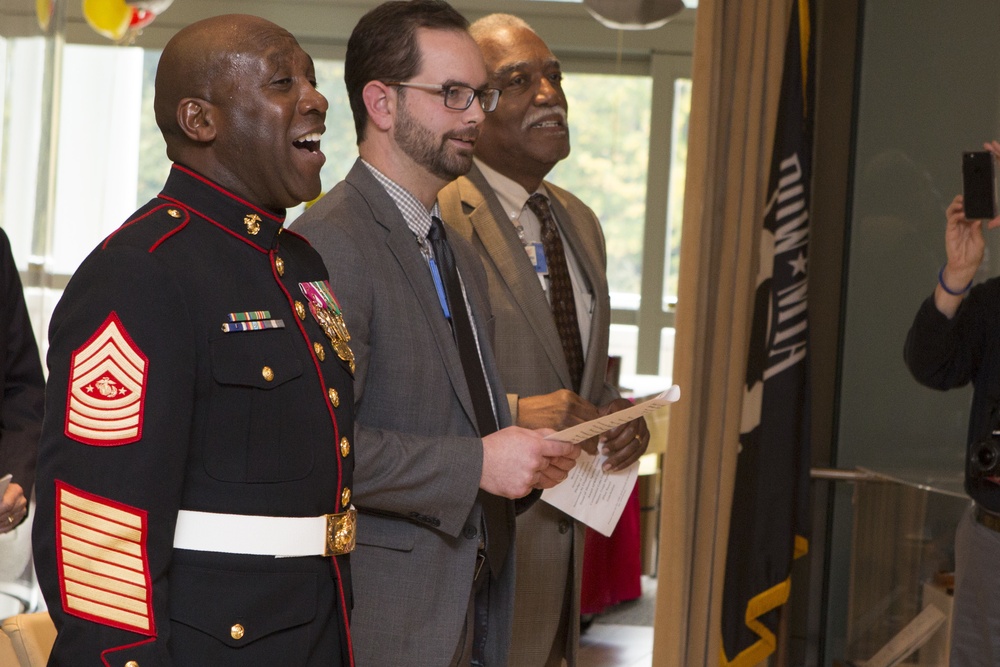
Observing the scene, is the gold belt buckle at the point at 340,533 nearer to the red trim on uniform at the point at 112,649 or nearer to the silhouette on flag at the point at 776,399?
the red trim on uniform at the point at 112,649

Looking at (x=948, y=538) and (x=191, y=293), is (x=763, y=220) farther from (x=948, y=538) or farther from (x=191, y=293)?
(x=191, y=293)

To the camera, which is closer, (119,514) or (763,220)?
(119,514)

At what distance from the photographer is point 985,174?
8.32 feet

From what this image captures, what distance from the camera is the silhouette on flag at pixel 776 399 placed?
2555 mm

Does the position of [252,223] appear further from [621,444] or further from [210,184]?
[621,444]

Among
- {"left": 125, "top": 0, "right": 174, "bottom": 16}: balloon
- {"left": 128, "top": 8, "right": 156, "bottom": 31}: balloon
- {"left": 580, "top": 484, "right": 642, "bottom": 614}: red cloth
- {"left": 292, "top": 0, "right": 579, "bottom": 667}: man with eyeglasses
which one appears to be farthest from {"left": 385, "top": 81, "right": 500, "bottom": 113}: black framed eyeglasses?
{"left": 128, "top": 8, "right": 156, "bottom": 31}: balloon

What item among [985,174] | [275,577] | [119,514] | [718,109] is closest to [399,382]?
[275,577]

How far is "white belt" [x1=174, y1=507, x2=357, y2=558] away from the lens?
1.20m

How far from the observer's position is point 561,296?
2.44m

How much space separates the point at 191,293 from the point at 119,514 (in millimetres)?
243

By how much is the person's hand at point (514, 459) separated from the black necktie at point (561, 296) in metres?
0.64

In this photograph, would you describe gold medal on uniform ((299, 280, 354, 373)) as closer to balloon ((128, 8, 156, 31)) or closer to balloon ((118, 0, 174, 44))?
balloon ((118, 0, 174, 44))

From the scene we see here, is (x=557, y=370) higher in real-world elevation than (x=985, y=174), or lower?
lower

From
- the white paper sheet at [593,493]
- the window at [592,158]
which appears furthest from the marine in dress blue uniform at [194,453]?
the window at [592,158]
